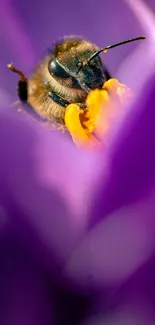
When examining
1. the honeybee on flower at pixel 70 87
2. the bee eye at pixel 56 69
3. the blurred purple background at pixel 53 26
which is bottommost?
the blurred purple background at pixel 53 26

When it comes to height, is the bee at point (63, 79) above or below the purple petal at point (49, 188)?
below

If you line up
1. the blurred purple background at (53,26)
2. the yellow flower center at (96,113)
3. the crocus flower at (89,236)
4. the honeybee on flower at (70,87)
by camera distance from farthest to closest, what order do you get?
the blurred purple background at (53,26) < the honeybee on flower at (70,87) < the yellow flower center at (96,113) < the crocus flower at (89,236)

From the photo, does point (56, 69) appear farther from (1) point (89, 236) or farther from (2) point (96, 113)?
(1) point (89, 236)

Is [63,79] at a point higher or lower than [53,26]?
higher

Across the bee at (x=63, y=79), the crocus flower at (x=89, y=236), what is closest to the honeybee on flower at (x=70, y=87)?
the bee at (x=63, y=79)

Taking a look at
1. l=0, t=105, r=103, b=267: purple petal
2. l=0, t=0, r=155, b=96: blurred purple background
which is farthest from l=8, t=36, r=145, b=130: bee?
l=0, t=0, r=155, b=96: blurred purple background

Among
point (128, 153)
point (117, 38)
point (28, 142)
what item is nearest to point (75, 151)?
point (28, 142)

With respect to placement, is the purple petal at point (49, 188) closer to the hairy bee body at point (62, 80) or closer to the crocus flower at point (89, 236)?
the crocus flower at point (89, 236)

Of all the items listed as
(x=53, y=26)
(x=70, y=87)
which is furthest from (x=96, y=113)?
(x=53, y=26)
